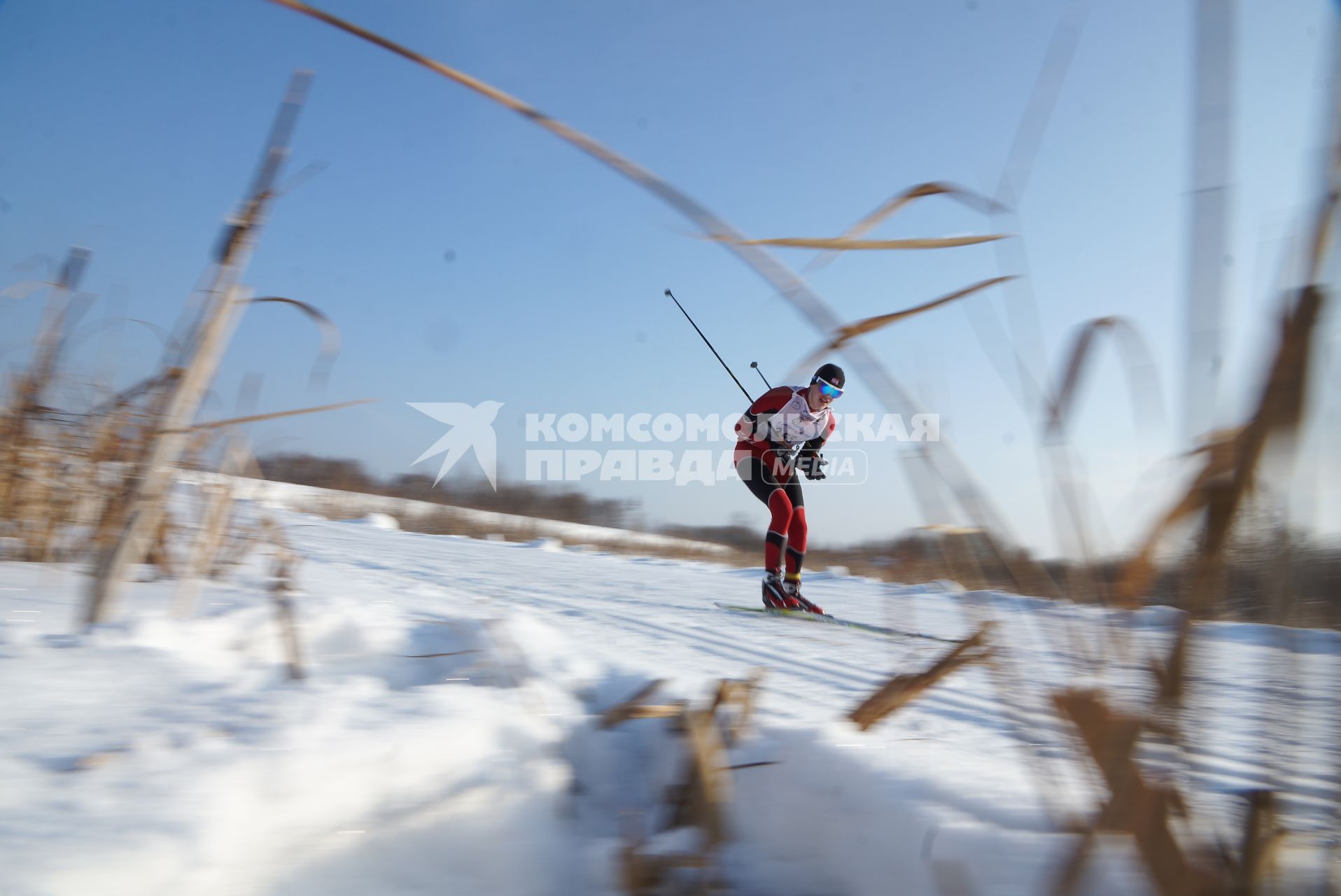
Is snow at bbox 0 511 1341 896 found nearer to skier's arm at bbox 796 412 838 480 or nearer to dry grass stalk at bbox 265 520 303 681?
dry grass stalk at bbox 265 520 303 681

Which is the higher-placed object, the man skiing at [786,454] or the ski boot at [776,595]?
the man skiing at [786,454]

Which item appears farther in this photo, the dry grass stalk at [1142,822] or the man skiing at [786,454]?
the man skiing at [786,454]

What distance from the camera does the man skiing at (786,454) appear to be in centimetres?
484

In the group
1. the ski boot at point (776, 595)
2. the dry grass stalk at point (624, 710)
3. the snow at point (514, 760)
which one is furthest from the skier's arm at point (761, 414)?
the dry grass stalk at point (624, 710)

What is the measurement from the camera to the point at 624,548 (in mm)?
11180

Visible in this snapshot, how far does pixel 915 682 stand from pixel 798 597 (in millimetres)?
3889

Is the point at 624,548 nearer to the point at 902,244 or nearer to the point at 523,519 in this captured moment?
the point at 523,519

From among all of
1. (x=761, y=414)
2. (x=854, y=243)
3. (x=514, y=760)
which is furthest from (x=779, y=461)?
(x=854, y=243)

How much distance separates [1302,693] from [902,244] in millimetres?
383

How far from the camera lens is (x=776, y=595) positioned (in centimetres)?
468

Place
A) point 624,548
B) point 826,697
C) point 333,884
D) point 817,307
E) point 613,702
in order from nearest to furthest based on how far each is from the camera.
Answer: point 817,307, point 333,884, point 613,702, point 826,697, point 624,548

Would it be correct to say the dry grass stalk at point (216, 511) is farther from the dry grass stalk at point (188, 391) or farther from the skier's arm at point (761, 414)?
the skier's arm at point (761, 414)

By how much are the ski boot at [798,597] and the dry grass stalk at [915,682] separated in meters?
3.24

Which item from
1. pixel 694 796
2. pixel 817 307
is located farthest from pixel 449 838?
pixel 817 307
